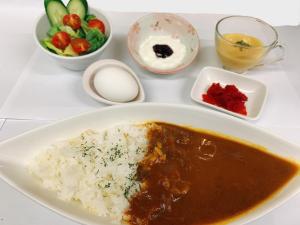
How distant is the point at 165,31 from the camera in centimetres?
202

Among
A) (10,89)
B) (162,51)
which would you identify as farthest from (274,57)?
(10,89)

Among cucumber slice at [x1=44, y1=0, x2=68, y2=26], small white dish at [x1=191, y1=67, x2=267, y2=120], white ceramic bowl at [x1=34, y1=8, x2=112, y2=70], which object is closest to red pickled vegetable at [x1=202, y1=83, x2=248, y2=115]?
small white dish at [x1=191, y1=67, x2=267, y2=120]

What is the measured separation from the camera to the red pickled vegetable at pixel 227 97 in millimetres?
1646

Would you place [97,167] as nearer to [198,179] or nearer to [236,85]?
[198,179]

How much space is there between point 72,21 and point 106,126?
26.5 inches

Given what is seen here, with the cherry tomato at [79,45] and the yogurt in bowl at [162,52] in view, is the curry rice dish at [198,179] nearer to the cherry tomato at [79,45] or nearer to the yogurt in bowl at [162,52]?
the yogurt in bowl at [162,52]

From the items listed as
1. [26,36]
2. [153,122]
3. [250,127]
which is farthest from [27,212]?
[26,36]

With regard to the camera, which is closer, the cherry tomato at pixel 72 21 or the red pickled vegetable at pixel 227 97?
the red pickled vegetable at pixel 227 97

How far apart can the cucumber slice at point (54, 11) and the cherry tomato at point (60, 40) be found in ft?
0.47

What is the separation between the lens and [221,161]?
1414 mm

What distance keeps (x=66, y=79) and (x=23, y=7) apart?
0.77 m

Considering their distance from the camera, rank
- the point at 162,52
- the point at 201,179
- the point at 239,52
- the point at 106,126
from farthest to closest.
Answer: the point at 162,52, the point at 239,52, the point at 106,126, the point at 201,179

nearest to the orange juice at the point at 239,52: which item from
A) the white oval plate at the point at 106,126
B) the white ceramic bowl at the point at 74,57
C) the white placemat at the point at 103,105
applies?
the white placemat at the point at 103,105

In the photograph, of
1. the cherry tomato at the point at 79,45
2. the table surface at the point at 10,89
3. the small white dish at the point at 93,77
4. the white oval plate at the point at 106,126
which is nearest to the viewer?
the white oval plate at the point at 106,126
